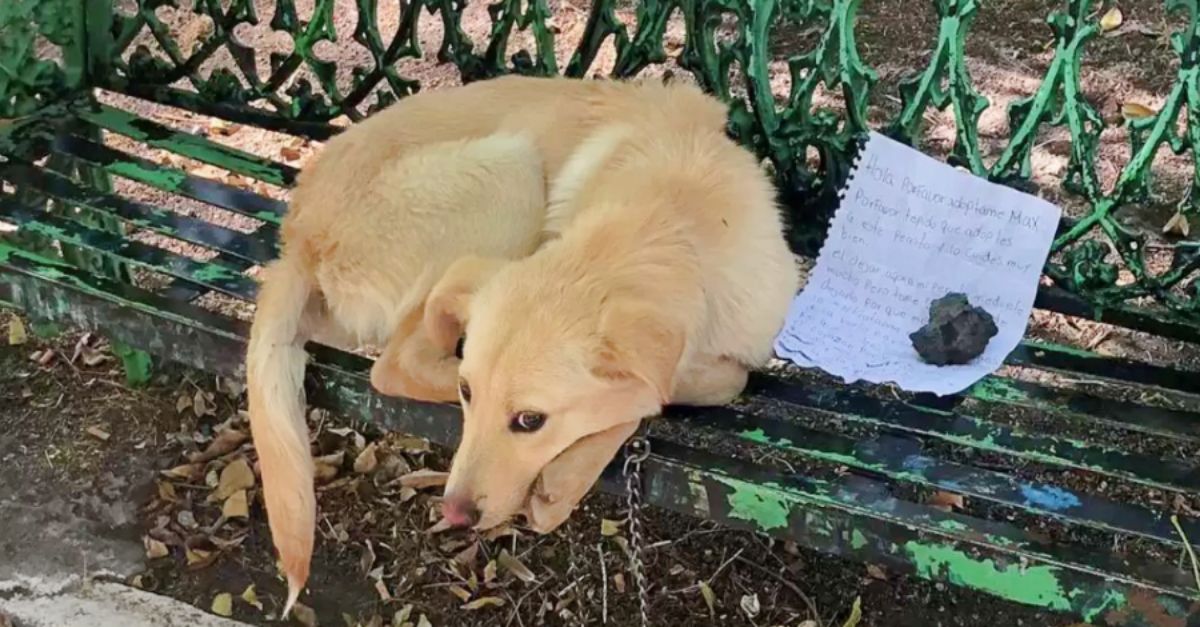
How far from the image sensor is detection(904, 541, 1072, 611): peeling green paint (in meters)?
2.21

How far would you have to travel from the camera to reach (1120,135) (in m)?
4.40

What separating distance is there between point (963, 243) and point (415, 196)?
118 centimetres

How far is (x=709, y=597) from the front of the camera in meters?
3.09

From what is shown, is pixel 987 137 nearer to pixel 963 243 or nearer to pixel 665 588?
pixel 963 243

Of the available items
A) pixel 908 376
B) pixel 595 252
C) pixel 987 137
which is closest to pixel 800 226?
pixel 908 376

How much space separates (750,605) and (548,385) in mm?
1083

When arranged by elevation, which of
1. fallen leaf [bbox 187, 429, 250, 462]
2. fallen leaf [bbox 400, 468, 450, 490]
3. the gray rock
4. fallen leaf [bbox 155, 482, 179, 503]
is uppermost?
the gray rock

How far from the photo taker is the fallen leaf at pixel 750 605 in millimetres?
3062

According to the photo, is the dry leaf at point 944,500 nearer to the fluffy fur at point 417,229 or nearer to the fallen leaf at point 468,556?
the fluffy fur at point 417,229

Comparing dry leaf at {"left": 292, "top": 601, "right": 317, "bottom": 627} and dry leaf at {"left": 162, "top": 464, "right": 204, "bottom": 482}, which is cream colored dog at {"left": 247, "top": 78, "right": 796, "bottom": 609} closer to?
dry leaf at {"left": 292, "top": 601, "right": 317, "bottom": 627}

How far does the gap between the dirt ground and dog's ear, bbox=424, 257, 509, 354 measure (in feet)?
2.87

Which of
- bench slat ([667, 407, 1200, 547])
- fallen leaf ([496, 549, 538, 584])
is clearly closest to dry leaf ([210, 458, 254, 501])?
fallen leaf ([496, 549, 538, 584])

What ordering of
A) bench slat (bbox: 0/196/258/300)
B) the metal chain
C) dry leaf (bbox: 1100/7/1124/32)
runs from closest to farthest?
the metal chain < bench slat (bbox: 0/196/258/300) < dry leaf (bbox: 1100/7/1124/32)

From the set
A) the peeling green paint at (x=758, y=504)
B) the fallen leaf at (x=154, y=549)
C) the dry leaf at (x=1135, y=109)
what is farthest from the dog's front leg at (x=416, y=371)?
the dry leaf at (x=1135, y=109)
